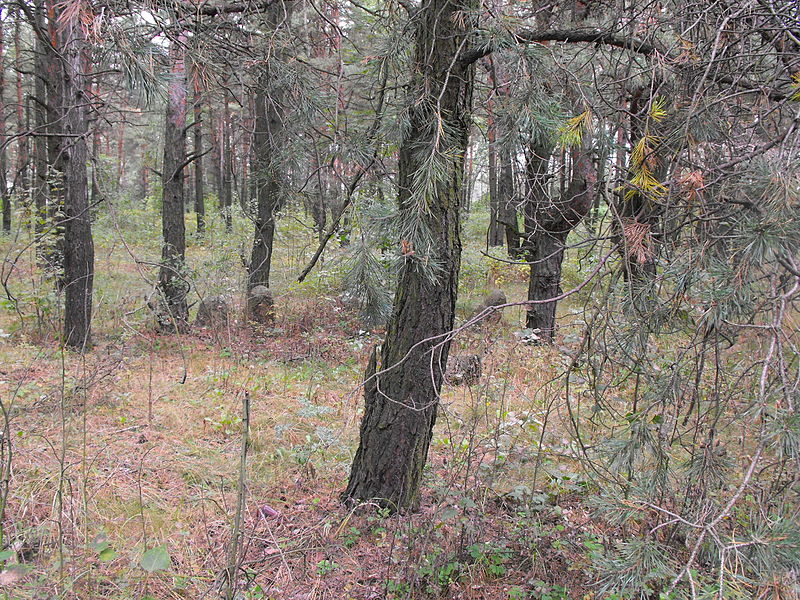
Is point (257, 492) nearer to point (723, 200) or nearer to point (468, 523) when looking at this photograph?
point (468, 523)

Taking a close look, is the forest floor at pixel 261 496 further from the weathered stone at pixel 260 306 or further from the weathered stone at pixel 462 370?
the weathered stone at pixel 260 306

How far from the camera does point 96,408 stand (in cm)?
470

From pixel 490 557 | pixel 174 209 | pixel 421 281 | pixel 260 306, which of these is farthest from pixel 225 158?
pixel 490 557

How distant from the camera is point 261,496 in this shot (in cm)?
351

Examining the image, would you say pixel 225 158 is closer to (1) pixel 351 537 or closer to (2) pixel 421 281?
(2) pixel 421 281

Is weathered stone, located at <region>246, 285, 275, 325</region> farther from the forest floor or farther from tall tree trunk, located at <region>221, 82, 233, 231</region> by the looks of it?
tall tree trunk, located at <region>221, 82, 233, 231</region>

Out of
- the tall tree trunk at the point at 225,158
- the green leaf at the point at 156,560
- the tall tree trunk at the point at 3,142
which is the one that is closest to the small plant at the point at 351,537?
the green leaf at the point at 156,560

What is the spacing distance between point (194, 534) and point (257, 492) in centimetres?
55

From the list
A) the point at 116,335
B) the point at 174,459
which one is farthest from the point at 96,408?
the point at 116,335

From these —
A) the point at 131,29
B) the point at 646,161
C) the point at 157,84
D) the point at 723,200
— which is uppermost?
the point at 131,29

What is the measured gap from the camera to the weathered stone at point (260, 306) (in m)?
8.15

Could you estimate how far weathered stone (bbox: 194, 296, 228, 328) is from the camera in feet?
25.1

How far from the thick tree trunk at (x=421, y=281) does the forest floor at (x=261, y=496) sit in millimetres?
224

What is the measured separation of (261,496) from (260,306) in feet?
16.7
